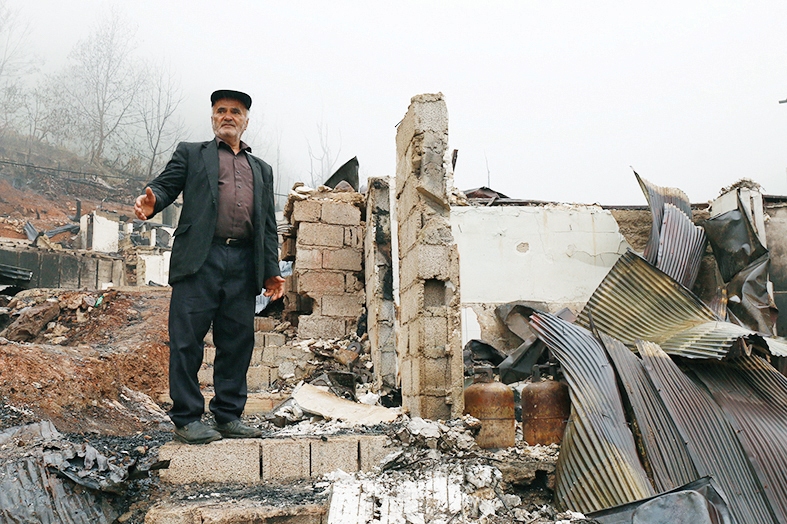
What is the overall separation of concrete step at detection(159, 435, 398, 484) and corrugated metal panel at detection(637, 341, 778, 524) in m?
1.82

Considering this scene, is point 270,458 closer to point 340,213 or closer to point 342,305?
point 342,305

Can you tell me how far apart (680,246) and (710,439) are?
4.08 meters

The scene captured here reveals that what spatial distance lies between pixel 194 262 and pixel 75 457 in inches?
48.8

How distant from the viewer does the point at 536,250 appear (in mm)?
8461

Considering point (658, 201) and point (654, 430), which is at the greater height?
point (658, 201)

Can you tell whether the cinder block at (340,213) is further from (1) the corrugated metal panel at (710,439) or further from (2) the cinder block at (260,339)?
(1) the corrugated metal panel at (710,439)

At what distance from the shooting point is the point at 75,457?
3391mm

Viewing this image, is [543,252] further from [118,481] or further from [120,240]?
[120,240]

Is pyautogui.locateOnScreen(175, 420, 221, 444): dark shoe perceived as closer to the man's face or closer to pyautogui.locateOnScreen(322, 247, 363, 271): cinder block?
the man's face

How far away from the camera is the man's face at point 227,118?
12.1 ft

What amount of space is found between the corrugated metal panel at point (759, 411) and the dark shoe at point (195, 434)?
3.21 meters

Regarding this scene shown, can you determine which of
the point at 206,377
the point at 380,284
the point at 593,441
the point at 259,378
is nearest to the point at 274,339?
the point at 259,378

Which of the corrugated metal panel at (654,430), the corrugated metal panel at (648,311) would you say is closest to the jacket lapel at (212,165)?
the corrugated metal panel at (654,430)

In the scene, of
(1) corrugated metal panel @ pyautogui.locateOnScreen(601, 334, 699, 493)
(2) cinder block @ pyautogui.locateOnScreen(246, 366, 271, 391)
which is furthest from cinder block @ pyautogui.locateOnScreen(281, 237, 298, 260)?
(1) corrugated metal panel @ pyautogui.locateOnScreen(601, 334, 699, 493)
